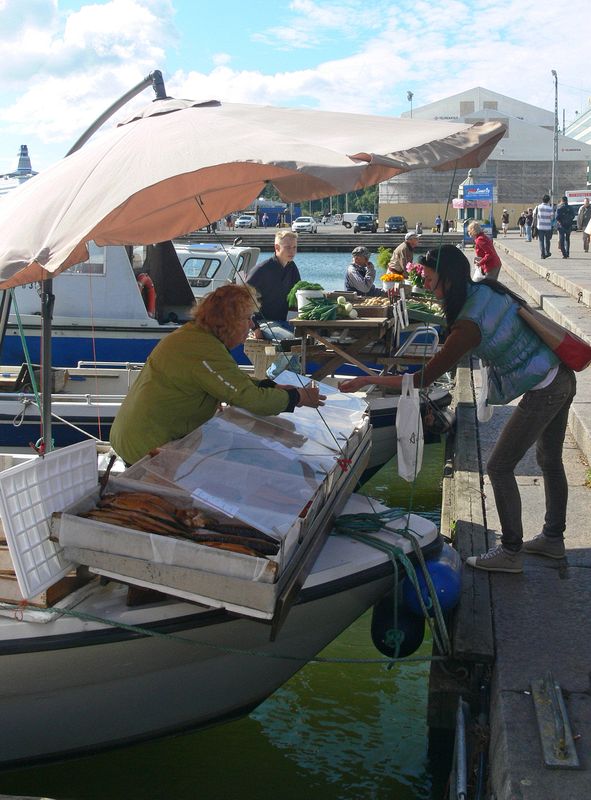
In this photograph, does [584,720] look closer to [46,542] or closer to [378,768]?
[378,768]

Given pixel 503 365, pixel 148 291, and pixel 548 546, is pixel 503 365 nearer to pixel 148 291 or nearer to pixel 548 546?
pixel 548 546

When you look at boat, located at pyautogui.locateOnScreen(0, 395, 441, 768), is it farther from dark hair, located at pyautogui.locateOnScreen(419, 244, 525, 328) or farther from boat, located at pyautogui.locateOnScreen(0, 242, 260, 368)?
boat, located at pyautogui.locateOnScreen(0, 242, 260, 368)

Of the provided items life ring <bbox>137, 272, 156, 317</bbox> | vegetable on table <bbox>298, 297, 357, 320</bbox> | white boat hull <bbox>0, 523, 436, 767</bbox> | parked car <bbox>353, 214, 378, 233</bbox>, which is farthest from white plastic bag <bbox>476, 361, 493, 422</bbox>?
parked car <bbox>353, 214, 378, 233</bbox>

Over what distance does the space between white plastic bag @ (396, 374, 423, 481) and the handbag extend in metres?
0.72

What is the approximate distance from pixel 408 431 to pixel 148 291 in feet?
26.0

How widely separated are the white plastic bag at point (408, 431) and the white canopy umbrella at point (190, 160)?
1275mm

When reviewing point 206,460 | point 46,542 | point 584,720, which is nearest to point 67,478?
point 46,542

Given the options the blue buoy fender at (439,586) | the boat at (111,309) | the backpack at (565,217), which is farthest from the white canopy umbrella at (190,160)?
the backpack at (565,217)

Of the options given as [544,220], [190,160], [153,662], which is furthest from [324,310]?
[544,220]

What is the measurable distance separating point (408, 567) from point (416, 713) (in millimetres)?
1316

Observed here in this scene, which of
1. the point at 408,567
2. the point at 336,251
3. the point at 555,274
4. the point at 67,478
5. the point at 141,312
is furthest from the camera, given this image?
the point at 336,251

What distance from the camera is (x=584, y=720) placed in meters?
4.00

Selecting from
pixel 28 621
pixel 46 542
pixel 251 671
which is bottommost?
pixel 251 671

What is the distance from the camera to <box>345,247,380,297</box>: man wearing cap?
42.7ft
